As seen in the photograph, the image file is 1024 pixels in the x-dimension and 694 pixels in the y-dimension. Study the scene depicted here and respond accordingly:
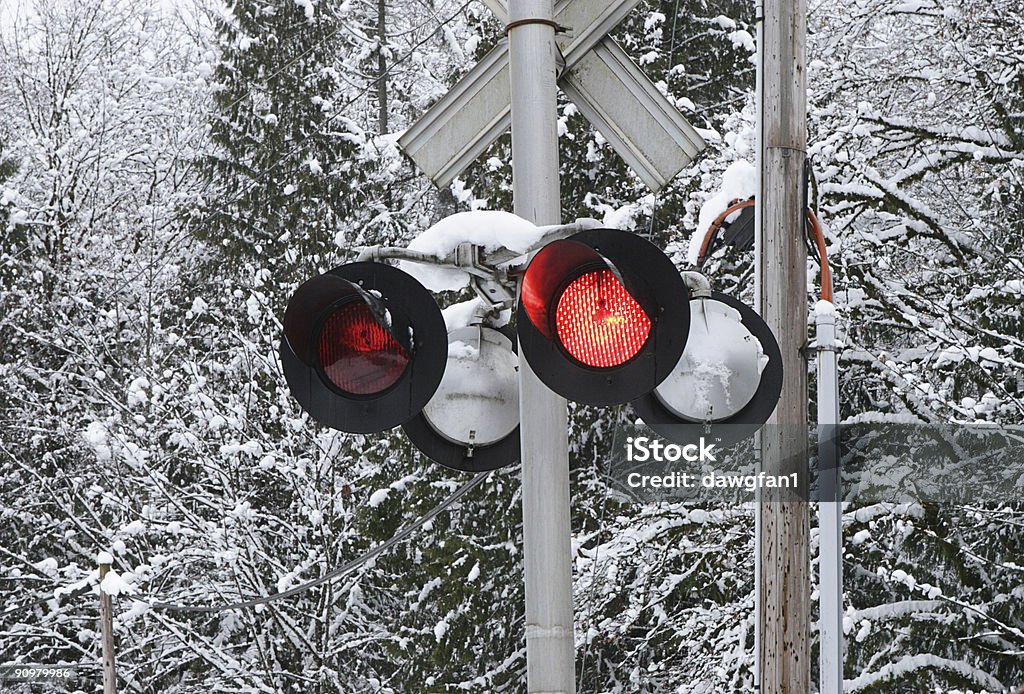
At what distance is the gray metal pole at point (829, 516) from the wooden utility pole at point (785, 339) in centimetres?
38

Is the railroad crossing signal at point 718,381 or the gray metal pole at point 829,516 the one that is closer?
the railroad crossing signal at point 718,381

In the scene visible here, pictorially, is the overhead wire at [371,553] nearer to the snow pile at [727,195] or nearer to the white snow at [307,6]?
the snow pile at [727,195]

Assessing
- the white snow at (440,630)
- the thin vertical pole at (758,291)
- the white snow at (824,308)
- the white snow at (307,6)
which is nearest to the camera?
the thin vertical pole at (758,291)

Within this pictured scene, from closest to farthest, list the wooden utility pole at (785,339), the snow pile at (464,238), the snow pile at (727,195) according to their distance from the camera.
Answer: the snow pile at (464,238), the wooden utility pole at (785,339), the snow pile at (727,195)

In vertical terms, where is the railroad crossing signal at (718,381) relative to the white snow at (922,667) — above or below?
above

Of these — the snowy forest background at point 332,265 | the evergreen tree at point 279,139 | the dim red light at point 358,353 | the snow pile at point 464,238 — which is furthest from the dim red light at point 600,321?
the evergreen tree at point 279,139

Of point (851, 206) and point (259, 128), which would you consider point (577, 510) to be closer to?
point (851, 206)

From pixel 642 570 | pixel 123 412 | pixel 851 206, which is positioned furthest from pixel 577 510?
pixel 123 412

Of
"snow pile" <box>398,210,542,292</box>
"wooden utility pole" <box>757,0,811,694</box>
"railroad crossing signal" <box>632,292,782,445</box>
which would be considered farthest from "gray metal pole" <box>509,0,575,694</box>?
"wooden utility pole" <box>757,0,811,694</box>

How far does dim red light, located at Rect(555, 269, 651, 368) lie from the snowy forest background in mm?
8303

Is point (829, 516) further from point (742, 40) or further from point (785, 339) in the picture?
point (742, 40)

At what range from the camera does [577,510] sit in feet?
48.3

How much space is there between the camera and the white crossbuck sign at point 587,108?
3105mm

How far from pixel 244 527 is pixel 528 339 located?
527 inches
